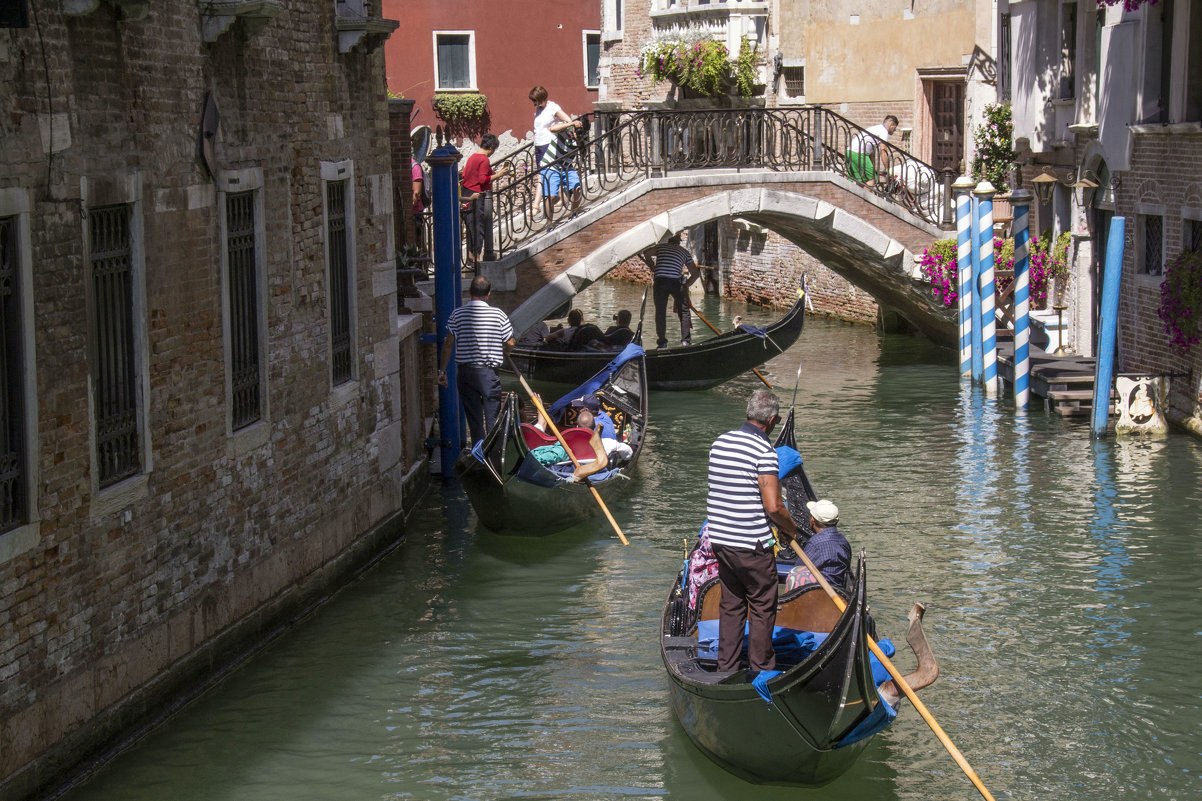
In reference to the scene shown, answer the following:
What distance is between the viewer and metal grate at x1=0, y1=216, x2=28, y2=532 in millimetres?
4184

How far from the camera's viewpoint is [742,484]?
4.68 m

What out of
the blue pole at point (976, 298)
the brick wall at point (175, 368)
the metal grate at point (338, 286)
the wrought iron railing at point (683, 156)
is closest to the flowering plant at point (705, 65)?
the wrought iron railing at point (683, 156)

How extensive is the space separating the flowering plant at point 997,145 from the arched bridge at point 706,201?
40 centimetres

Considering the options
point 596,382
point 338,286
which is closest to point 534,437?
point 596,382

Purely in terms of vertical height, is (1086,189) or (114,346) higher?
(1086,189)

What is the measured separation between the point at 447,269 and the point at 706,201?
13.5 feet

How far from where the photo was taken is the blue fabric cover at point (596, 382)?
31.7 ft

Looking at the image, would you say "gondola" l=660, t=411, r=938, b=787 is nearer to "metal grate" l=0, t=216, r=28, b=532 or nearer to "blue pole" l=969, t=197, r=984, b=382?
"metal grate" l=0, t=216, r=28, b=532

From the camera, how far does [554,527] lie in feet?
26.0

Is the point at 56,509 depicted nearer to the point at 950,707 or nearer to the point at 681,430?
the point at 950,707

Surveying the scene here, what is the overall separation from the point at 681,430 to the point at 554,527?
3.17 m

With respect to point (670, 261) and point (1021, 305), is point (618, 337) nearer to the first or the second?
point (670, 261)

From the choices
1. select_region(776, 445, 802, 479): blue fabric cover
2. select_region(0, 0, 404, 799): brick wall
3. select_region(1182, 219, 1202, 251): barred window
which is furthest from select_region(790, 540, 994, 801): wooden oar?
select_region(1182, 219, 1202, 251): barred window

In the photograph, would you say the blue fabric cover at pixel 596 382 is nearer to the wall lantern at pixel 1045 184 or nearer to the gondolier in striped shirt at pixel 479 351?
the gondolier in striped shirt at pixel 479 351
